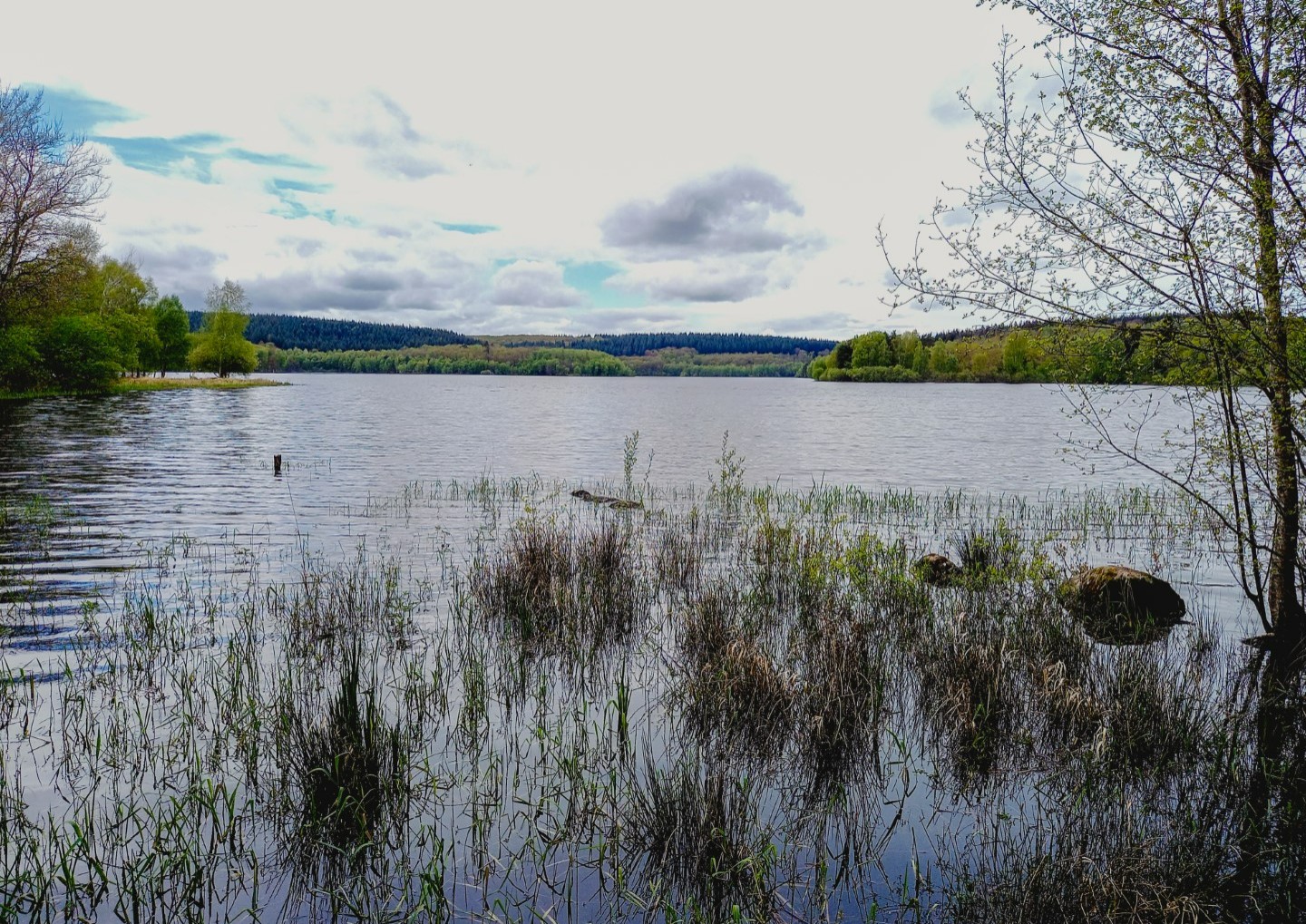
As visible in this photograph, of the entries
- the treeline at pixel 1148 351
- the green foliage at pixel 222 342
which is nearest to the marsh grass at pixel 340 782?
→ the treeline at pixel 1148 351

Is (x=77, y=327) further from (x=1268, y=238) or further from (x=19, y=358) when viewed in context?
(x=1268, y=238)

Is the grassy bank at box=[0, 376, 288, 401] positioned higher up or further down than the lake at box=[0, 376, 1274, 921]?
higher up

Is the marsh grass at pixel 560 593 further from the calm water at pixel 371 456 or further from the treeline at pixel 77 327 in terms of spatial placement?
the treeline at pixel 77 327

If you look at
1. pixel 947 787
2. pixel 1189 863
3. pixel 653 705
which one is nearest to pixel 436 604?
pixel 653 705

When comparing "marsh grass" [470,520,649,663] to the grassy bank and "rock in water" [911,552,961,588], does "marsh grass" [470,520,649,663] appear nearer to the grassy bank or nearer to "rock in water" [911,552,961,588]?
"rock in water" [911,552,961,588]

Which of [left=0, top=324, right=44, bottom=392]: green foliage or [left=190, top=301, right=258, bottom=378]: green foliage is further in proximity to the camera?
[left=190, top=301, right=258, bottom=378]: green foliage

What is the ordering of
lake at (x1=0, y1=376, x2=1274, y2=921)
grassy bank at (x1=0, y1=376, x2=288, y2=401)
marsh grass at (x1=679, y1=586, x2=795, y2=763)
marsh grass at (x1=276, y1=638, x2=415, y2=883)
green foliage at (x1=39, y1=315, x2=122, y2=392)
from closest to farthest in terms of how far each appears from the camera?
lake at (x1=0, y1=376, x2=1274, y2=921) < marsh grass at (x1=276, y1=638, x2=415, y2=883) < marsh grass at (x1=679, y1=586, x2=795, y2=763) < green foliage at (x1=39, y1=315, x2=122, y2=392) < grassy bank at (x1=0, y1=376, x2=288, y2=401)

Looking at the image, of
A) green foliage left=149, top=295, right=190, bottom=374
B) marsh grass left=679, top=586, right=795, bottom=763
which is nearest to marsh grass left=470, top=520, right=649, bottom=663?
marsh grass left=679, top=586, right=795, bottom=763

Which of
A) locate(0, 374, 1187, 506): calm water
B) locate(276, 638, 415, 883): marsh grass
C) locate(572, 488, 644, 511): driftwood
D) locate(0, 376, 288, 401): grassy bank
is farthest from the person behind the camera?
locate(0, 376, 288, 401): grassy bank

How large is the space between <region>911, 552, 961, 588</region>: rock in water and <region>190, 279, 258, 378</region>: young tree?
107844 mm

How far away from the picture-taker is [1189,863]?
5156mm

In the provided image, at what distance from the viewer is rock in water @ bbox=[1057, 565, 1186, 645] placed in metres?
10.4

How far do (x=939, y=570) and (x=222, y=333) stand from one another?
11132 cm

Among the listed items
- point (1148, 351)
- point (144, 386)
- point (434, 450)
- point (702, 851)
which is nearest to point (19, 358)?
point (434, 450)
